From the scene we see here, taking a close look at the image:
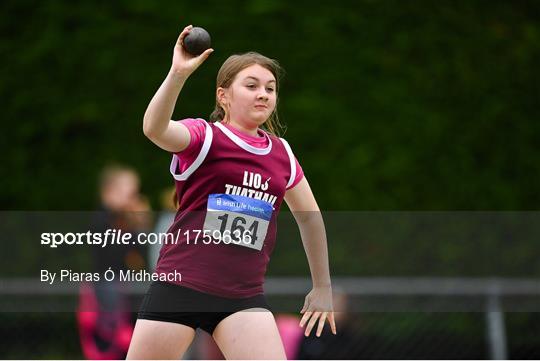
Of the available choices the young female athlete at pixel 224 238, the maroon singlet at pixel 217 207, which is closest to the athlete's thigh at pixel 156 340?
the young female athlete at pixel 224 238

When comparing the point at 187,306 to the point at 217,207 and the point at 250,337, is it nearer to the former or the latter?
the point at 250,337

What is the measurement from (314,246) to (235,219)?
18.3 inches

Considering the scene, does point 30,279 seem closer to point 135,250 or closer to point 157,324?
point 135,250

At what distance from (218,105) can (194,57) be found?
51 centimetres

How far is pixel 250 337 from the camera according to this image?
372cm

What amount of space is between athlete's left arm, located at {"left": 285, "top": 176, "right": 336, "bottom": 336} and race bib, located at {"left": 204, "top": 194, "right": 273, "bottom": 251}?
0.80 ft

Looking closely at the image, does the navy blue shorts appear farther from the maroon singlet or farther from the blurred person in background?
the blurred person in background

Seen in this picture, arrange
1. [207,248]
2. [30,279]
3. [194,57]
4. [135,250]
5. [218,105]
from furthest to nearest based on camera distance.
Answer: [30,279] < [135,250] < [218,105] < [207,248] < [194,57]

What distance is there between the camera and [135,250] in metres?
6.44

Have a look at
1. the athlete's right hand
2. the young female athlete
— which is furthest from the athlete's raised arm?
the young female athlete

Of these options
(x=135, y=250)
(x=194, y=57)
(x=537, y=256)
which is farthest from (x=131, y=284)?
(x=194, y=57)

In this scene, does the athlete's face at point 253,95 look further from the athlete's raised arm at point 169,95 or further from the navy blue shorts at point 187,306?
the navy blue shorts at point 187,306

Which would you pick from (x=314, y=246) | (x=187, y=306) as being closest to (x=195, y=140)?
(x=187, y=306)

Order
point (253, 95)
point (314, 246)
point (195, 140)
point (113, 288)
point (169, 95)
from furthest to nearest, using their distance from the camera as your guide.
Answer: point (113, 288) → point (314, 246) → point (253, 95) → point (195, 140) → point (169, 95)
